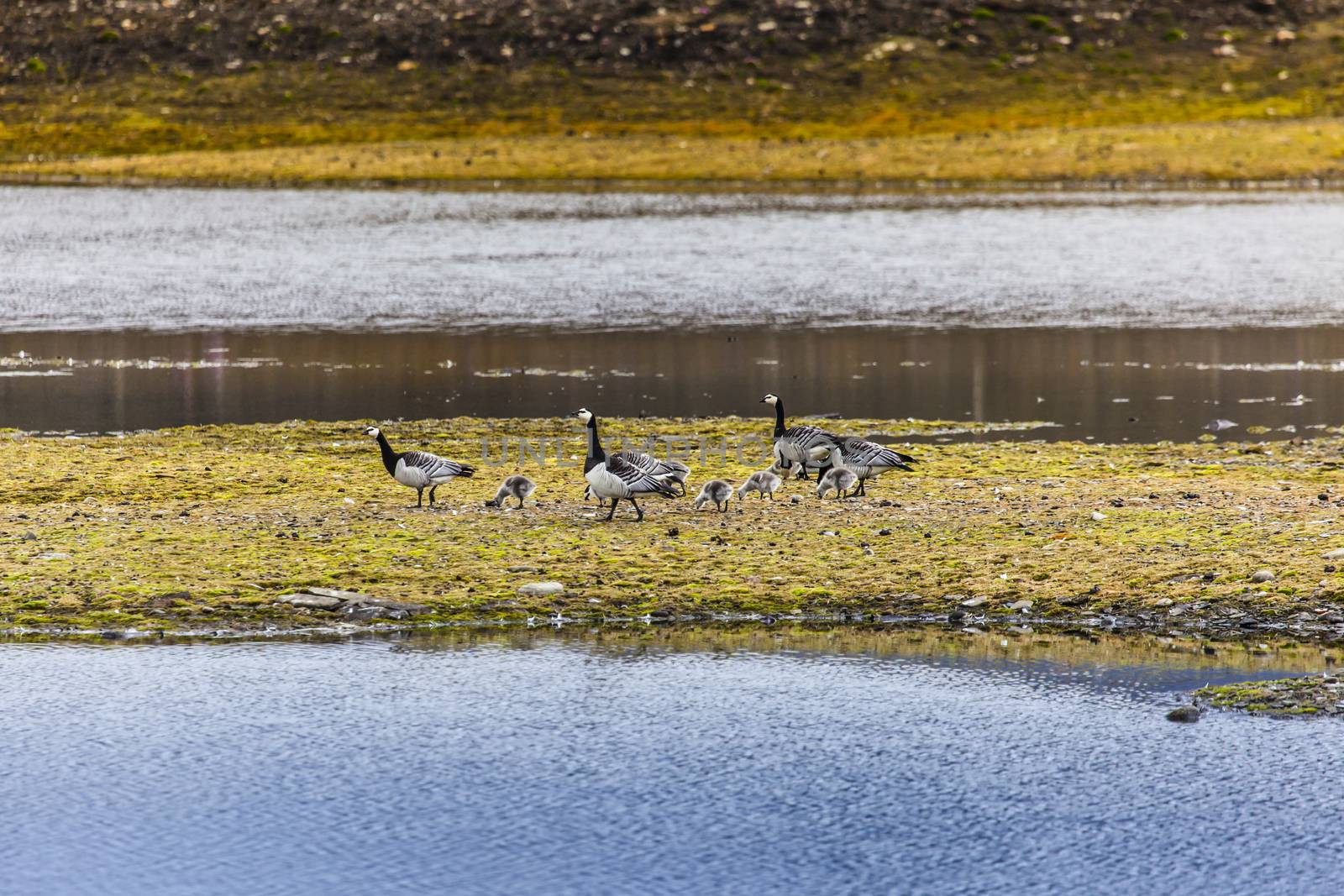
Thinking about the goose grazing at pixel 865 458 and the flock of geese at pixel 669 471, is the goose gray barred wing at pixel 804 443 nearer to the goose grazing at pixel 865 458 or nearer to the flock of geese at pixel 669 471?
the flock of geese at pixel 669 471

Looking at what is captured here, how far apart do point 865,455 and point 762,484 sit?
104 centimetres

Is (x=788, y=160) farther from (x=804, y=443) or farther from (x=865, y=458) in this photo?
(x=865, y=458)

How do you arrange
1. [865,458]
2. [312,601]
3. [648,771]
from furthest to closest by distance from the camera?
[865,458] < [312,601] < [648,771]

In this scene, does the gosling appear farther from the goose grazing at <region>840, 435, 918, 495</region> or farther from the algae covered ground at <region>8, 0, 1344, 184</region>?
the algae covered ground at <region>8, 0, 1344, 184</region>

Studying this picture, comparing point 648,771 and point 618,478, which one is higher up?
point 618,478

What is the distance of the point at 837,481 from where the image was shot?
16.3 m

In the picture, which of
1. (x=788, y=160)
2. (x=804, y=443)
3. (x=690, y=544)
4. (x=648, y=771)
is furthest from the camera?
(x=788, y=160)

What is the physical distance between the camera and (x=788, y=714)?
1098 cm

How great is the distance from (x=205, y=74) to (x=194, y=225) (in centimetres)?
5007

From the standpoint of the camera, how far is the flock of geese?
49.9ft

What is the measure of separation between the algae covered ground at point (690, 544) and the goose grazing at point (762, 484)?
163 mm

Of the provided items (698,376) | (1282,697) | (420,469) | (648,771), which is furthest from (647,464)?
(698,376)

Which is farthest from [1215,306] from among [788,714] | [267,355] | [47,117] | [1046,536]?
[47,117]

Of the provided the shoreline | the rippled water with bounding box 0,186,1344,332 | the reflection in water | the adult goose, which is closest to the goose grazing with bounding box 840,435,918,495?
the adult goose
